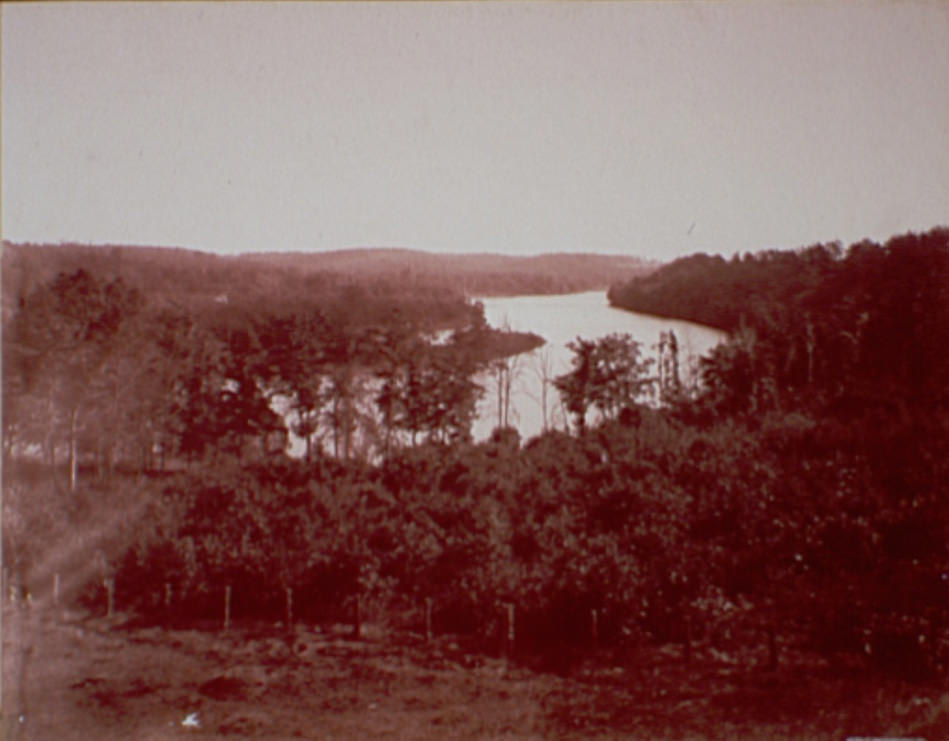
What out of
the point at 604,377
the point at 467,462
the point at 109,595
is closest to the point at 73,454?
the point at 109,595

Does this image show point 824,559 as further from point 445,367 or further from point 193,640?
point 193,640

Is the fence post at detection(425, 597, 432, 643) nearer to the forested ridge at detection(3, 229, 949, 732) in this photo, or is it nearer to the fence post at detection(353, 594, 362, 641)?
the forested ridge at detection(3, 229, 949, 732)

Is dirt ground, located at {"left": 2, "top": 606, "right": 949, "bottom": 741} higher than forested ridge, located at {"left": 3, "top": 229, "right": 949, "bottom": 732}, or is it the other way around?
forested ridge, located at {"left": 3, "top": 229, "right": 949, "bottom": 732}

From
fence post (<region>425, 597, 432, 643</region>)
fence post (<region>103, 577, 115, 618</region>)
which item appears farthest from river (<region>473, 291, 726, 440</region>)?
fence post (<region>103, 577, 115, 618</region>)

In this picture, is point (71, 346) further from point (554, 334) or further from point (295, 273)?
point (554, 334)

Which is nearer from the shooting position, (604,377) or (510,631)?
(510,631)

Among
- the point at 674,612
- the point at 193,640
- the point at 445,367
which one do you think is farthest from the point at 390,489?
the point at 674,612

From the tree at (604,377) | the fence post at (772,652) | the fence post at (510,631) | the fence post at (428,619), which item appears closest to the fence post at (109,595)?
the fence post at (428,619)
